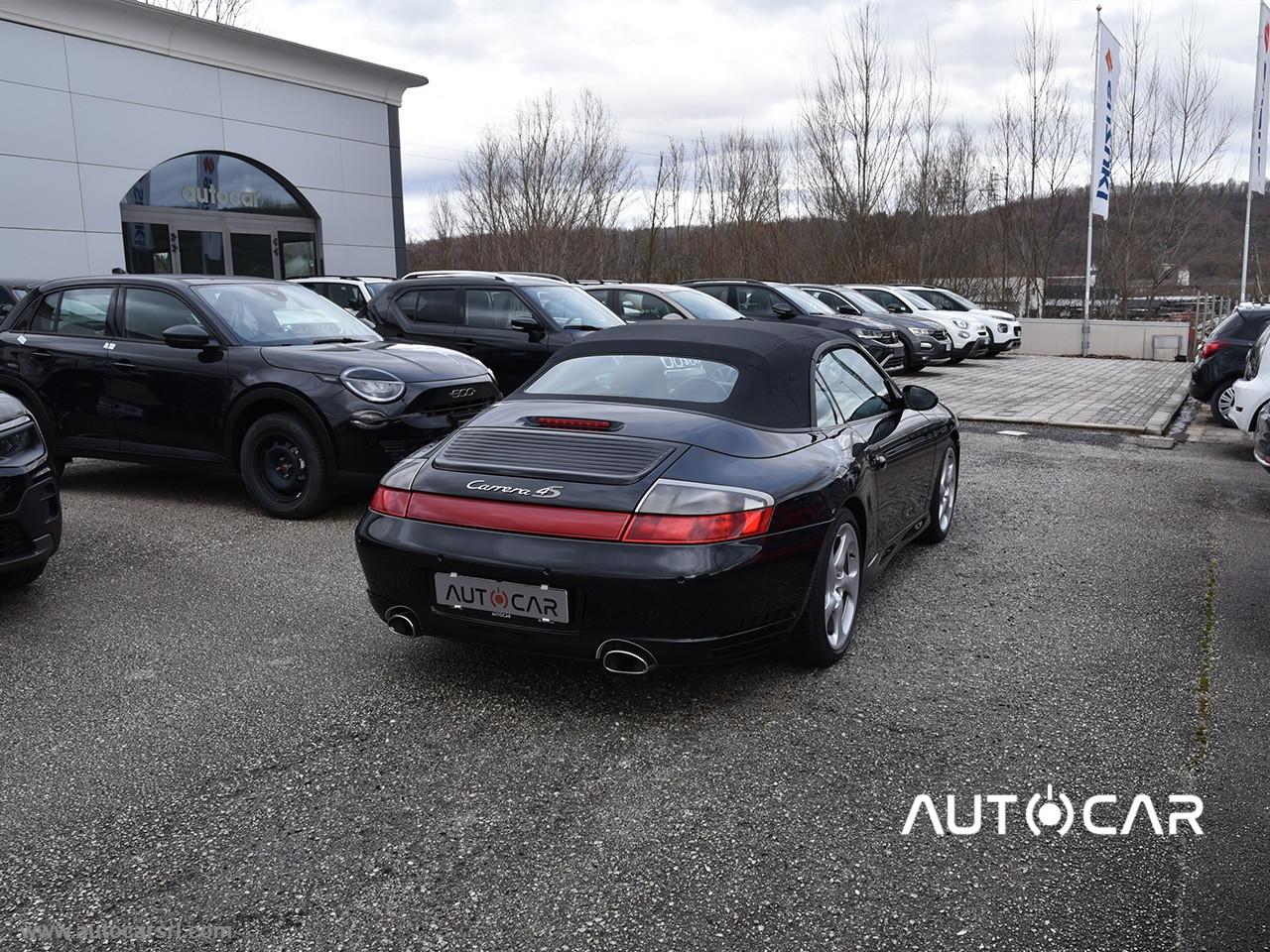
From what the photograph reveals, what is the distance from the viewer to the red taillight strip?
146 inches

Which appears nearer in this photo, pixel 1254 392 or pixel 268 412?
pixel 268 412

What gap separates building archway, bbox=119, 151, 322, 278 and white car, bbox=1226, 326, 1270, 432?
17505mm

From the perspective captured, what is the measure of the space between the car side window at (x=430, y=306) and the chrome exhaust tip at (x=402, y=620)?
729cm

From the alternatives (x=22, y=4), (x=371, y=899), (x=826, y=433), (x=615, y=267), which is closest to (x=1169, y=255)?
(x=615, y=267)

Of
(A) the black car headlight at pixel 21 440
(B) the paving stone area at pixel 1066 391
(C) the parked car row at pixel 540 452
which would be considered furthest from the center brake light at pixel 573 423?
(B) the paving stone area at pixel 1066 391

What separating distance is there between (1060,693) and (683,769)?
5.45ft

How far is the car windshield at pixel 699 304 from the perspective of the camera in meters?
14.3

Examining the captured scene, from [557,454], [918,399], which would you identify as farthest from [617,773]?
[918,399]

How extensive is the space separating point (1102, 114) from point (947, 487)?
62.0 ft

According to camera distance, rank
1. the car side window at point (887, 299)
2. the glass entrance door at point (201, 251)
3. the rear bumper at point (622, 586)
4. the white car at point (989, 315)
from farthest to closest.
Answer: the white car at point (989, 315), the car side window at point (887, 299), the glass entrance door at point (201, 251), the rear bumper at point (622, 586)

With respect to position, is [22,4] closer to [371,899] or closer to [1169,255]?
[371,899]

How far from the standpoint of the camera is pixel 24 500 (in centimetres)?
489

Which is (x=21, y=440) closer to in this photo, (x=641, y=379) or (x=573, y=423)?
(x=573, y=423)

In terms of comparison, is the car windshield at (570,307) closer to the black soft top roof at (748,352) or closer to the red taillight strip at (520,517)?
the black soft top roof at (748,352)
